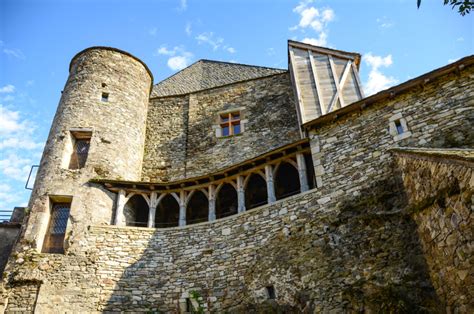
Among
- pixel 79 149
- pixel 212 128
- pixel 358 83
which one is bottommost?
pixel 79 149

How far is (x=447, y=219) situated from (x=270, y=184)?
15.7 feet

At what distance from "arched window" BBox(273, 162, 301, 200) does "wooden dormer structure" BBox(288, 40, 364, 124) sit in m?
1.58

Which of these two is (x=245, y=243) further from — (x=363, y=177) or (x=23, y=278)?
(x=23, y=278)

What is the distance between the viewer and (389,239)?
7.32 meters

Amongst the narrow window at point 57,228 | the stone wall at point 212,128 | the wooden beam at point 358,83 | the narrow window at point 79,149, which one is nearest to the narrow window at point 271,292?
the stone wall at point 212,128

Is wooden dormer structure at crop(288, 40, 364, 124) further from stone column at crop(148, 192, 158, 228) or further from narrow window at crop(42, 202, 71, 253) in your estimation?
narrow window at crop(42, 202, 71, 253)

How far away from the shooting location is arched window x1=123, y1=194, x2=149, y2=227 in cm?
1109

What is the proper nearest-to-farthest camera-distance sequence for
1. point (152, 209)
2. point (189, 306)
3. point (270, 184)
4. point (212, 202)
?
point (189, 306)
point (270, 184)
point (212, 202)
point (152, 209)

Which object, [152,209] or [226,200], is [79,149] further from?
[226,200]

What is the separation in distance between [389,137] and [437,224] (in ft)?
9.50

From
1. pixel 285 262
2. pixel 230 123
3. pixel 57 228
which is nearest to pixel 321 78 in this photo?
pixel 230 123

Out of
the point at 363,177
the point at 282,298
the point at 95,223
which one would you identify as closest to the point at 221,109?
the point at 95,223

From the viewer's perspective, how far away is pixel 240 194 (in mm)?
10359

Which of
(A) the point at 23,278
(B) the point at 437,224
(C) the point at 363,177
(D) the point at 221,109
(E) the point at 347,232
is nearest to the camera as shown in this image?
(B) the point at 437,224
